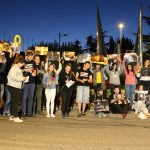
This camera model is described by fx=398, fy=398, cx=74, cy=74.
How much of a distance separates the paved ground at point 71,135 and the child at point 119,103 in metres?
1.73

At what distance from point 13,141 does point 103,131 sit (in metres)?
2.70

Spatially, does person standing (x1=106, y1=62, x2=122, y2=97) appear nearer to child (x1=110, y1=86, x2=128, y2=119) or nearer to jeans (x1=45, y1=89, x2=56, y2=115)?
child (x1=110, y1=86, x2=128, y2=119)

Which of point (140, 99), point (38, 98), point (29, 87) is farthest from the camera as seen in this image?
point (140, 99)

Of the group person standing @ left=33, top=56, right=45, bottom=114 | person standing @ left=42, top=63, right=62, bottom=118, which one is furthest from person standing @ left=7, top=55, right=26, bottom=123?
person standing @ left=42, top=63, right=62, bottom=118

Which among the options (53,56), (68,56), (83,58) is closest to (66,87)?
(53,56)

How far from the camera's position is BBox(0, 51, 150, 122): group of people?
1272 cm

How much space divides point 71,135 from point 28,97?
422 centimetres

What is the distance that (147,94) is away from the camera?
1508 centimetres

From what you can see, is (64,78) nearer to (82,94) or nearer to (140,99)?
(82,94)

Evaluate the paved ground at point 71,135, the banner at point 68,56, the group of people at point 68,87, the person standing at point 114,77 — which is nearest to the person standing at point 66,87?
the group of people at point 68,87

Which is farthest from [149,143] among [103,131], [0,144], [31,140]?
[0,144]

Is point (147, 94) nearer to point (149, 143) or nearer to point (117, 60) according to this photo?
point (117, 60)

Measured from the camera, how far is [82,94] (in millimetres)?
13805

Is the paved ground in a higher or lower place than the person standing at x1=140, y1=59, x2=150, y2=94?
lower
